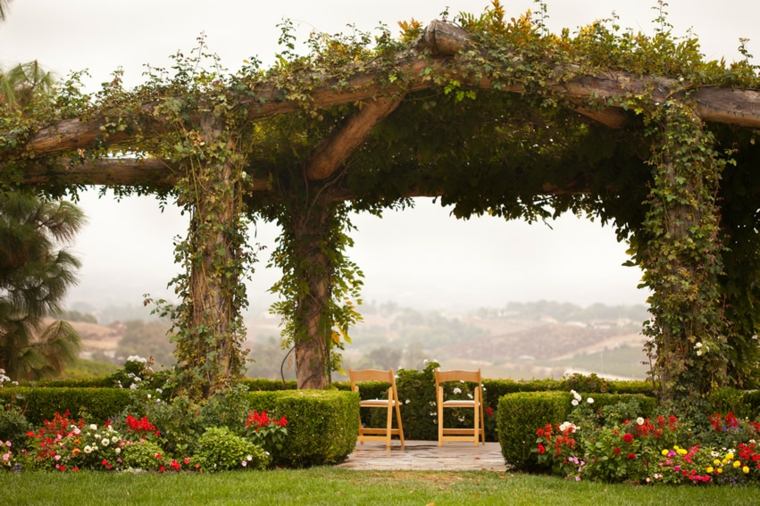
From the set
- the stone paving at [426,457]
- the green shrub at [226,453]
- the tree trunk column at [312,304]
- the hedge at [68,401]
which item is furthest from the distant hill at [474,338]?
the green shrub at [226,453]

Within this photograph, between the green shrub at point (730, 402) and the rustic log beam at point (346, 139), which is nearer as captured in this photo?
the green shrub at point (730, 402)

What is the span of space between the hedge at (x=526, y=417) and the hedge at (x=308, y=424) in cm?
147

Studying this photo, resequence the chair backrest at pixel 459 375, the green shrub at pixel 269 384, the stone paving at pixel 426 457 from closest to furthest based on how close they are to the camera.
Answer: the stone paving at pixel 426 457, the chair backrest at pixel 459 375, the green shrub at pixel 269 384

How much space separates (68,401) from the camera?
959cm

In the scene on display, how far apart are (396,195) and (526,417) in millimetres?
4660

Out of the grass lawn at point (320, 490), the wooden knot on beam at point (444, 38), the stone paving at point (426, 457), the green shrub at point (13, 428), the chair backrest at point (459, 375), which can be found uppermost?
the wooden knot on beam at point (444, 38)

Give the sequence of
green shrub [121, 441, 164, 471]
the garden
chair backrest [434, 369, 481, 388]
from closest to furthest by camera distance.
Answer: the garden → green shrub [121, 441, 164, 471] → chair backrest [434, 369, 481, 388]

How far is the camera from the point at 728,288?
10609 millimetres

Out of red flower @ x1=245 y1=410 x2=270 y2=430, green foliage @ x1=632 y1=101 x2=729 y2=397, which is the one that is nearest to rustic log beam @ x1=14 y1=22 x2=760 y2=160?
green foliage @ x1=632 y1=101 x2=729 y2=397

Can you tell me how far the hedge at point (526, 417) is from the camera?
7668 millimetres

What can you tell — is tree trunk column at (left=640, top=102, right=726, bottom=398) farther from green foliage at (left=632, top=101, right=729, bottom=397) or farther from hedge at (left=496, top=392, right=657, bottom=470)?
hedge at (left=496, top=392, right=657, bottom=470)

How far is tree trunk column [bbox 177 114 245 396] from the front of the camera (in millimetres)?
8367

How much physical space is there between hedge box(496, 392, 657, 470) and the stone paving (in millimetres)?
415

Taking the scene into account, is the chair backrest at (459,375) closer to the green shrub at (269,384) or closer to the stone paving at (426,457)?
the stone paving at (426,457)
